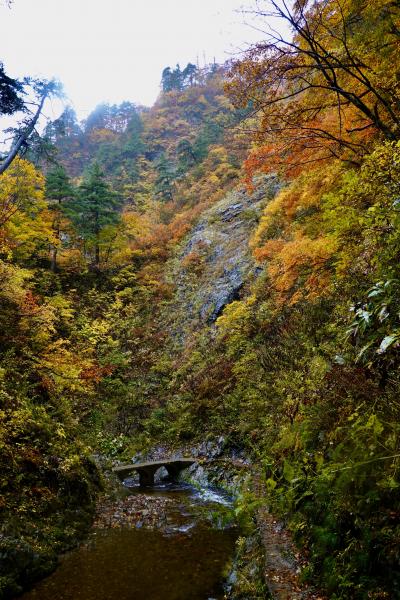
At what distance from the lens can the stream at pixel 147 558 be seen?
222 inches

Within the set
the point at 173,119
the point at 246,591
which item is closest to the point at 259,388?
the point at 246,591

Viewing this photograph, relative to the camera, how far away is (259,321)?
15.1 metres

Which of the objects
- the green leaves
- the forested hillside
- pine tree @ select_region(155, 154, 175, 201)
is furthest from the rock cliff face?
the green leaves

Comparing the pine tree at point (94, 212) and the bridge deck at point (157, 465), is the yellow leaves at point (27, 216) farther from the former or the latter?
the bridge deck at point (157, 465)

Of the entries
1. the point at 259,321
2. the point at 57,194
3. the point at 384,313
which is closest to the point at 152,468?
the point at 259,321

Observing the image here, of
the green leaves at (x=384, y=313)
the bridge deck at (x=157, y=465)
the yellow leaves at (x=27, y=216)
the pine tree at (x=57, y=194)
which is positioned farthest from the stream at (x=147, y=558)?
the pine tree at (x=57, y=194)

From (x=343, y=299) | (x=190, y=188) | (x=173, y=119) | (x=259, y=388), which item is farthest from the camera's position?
(x=173, y=119)

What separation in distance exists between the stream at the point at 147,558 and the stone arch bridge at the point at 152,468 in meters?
3.05

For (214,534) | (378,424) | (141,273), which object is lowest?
(214,534)

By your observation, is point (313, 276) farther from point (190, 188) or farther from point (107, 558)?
point (190, 188)

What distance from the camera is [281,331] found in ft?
41.6

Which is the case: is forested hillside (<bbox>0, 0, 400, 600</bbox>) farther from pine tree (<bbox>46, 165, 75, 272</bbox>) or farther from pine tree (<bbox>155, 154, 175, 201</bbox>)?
pine tree (<bbox>155, 154, 175, 201</bbox>)

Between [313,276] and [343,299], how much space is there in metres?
0.90

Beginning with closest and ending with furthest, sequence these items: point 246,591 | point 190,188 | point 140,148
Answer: point 246,591 < point 190,188 < point 140,148
